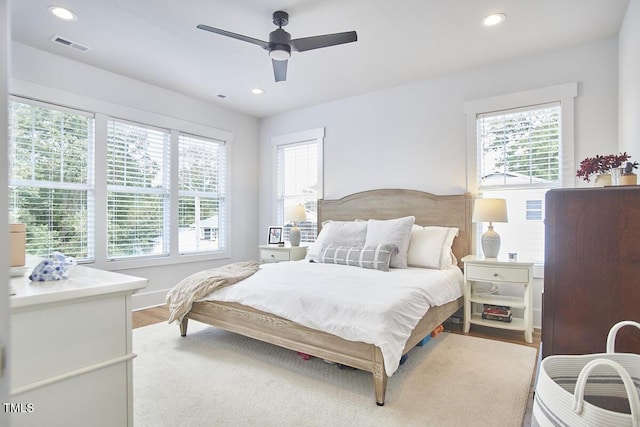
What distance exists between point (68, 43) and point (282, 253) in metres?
3.22

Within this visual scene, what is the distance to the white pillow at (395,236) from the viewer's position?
3422 mm

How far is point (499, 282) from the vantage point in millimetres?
3186

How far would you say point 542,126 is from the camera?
3.43 m

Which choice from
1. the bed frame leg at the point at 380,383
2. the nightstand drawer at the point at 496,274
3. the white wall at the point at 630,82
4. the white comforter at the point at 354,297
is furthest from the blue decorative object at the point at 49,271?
the white wall at the point at 630,82

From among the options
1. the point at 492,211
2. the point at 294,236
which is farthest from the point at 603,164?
the point at 294,236

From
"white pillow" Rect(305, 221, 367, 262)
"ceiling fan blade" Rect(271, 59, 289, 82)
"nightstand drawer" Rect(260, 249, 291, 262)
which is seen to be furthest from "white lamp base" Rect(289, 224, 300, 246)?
"ceiling fan blade" Rect(271, 59, 289, 82)

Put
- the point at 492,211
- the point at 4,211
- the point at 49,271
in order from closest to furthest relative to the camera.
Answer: the point at 4,211, the point at 49,271, the point at 492,211

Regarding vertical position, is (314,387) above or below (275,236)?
below

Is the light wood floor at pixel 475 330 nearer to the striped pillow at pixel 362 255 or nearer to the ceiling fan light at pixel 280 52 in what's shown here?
the striped pillow at pixel 362 255

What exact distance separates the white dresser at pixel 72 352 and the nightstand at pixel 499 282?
2993 millimetres

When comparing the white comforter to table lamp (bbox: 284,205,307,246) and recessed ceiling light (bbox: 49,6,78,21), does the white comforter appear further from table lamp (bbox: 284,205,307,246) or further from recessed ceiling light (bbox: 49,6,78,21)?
recessed ceiling light (bbox: 49,6,78,21)

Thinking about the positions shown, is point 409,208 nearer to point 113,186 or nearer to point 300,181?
point 300,181

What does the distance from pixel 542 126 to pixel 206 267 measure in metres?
4.52

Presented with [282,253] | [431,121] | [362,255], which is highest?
[431,121]
